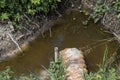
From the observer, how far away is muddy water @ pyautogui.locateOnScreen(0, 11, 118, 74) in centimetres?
684

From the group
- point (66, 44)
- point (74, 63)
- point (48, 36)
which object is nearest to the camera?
point (74, 63)

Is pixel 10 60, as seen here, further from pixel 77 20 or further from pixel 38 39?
pixel 77 20

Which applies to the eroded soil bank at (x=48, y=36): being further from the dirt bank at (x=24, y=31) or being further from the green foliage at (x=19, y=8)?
the green foliage at (x=19, y=8)

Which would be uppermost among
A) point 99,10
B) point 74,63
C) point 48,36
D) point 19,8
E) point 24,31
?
point 19,8

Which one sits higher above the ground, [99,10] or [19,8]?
[19,8]

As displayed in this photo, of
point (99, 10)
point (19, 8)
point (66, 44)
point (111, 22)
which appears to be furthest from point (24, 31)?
point (111, 22)

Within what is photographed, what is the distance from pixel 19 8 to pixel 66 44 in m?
1.35

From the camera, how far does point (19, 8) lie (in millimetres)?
7477

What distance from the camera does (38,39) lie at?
753cm

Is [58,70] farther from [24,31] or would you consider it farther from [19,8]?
[19,8]

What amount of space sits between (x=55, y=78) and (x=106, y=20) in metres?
2.74

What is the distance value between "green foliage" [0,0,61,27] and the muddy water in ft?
1.96

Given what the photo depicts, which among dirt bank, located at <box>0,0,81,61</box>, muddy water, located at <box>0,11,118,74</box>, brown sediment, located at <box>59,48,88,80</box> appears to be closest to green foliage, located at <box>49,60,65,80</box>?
brown sediment, located at <box>59,48,88,80</box>

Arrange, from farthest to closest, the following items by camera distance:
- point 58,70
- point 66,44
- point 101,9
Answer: point 101,9
point 66,44
point 58,70
